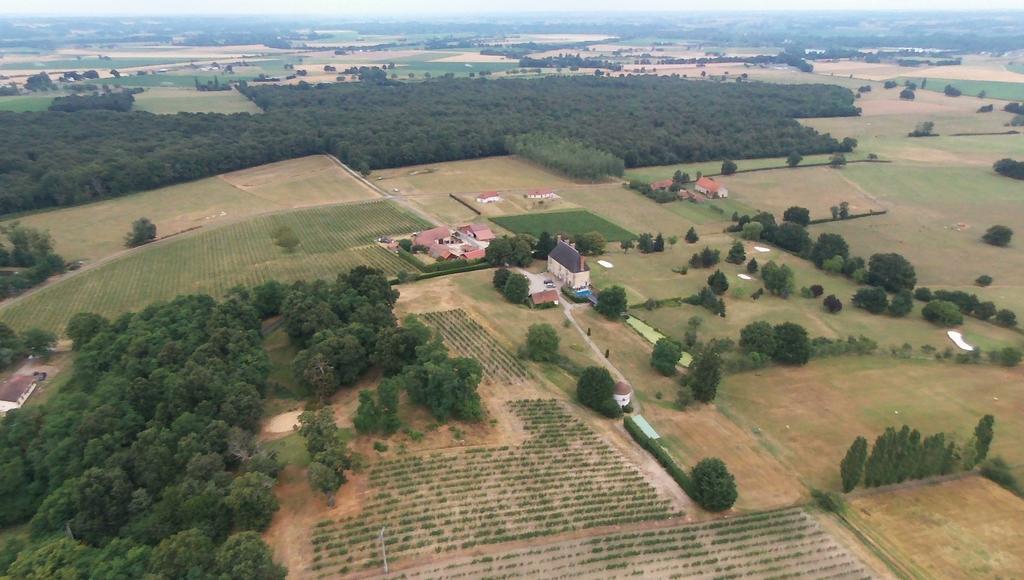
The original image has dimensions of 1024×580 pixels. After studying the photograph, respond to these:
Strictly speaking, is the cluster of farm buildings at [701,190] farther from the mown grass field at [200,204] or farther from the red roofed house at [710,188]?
the mown grass field at [200,204]

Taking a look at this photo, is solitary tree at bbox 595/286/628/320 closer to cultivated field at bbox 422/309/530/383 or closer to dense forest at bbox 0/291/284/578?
cultivated field at bbox 422/309/530/383

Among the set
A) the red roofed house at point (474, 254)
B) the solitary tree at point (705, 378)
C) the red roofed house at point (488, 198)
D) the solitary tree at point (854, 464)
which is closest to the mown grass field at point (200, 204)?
the red roofed house at point (488, 198)

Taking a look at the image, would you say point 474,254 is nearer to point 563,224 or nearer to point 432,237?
point 432,237

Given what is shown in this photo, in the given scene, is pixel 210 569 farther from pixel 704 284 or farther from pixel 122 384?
pixel 704 284

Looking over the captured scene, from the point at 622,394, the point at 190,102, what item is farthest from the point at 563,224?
the point at 190,102

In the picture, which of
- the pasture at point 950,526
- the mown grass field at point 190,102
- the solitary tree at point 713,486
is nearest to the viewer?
the pasture at point 950,526

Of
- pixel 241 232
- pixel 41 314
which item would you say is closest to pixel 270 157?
pixel 241 232
